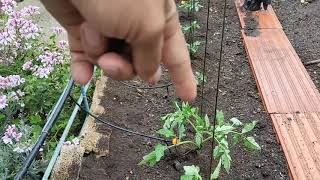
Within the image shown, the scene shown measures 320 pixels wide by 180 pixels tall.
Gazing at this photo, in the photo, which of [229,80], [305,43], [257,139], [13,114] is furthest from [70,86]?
[305,43]

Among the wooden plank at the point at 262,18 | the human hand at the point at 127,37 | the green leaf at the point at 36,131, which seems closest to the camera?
the human hand at the point at 127,37

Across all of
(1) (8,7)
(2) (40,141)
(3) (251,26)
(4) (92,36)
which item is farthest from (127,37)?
(3) (251,26)

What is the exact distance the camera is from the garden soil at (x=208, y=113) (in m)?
2.02

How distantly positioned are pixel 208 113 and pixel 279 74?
67cm

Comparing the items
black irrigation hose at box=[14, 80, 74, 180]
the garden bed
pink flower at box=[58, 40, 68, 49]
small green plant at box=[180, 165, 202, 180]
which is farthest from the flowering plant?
small green plant at box=[180, 165, 202, 180]

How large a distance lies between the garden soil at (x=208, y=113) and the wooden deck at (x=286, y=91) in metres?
0.05

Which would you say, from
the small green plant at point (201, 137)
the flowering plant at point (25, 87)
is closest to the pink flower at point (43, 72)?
the flowering plant at point (25, 87)

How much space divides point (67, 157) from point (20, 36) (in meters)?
0.85

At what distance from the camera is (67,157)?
195 cm

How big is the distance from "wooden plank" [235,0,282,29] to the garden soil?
77 mm

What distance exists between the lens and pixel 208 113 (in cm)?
246

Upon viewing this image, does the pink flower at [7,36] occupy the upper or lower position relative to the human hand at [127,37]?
lower

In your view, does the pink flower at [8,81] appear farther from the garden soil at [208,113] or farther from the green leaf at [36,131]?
the garden soil at [208,113]

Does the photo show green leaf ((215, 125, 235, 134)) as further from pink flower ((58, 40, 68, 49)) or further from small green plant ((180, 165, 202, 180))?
Result: pink flower ((58, 40, 68, 49))
